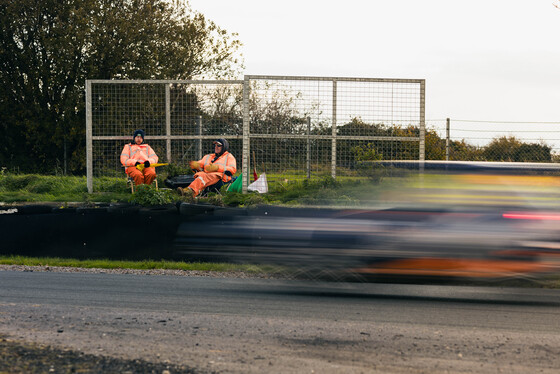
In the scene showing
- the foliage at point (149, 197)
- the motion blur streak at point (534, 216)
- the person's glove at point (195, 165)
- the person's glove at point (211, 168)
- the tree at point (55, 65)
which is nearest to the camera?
the motion blur streak at point (534, 216)

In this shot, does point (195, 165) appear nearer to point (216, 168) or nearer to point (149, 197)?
point (216, 168)

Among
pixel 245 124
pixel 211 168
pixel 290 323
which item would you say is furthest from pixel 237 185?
pixel 290 323

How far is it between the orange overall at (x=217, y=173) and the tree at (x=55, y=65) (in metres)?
10.5

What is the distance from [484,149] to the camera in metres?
17.8

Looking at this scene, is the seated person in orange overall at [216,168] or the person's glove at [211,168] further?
the person's glove at [211,168]

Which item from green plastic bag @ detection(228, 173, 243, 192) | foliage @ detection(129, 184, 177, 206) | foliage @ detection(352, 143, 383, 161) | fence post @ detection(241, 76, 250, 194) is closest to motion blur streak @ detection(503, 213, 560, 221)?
foliage @ detection(352, 143, 383, 161)

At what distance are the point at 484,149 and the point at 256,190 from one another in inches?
261

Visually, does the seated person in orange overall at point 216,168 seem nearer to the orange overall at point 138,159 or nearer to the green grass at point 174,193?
the green grass at point 174,193

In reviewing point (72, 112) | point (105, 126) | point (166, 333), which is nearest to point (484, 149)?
point (105, 126)

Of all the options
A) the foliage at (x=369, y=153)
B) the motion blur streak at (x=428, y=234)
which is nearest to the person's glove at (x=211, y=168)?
the foliage at (x=369, y=153)

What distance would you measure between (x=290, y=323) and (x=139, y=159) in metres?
A: 9.64

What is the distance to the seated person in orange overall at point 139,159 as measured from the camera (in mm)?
15922

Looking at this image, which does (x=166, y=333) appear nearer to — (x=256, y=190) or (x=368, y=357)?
(x=368, y=357)

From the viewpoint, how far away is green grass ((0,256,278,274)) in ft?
36.0
